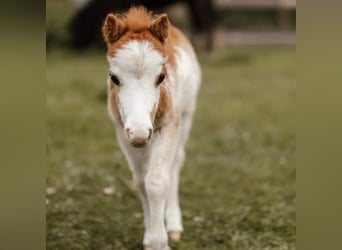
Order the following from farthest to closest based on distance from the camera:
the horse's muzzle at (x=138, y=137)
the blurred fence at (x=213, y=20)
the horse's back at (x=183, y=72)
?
the blurred fence at (x=213, y=20), the horse's back at (x=183, y=72), the horse's muzzle at (x=138, y=137)

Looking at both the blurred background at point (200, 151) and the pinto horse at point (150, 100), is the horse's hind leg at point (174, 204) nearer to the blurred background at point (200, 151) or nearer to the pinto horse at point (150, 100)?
the pinto horse at point (150, 100)

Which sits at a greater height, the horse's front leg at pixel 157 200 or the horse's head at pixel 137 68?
the horse's head at pixel 137 68

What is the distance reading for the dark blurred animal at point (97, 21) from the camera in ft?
52.5

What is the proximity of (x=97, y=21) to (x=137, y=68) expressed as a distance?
1280 cm

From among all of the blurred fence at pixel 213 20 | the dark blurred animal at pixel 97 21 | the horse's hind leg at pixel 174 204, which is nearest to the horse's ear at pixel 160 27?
the horse's hind leg at pixel 174 204

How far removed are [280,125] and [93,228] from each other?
4762 mm

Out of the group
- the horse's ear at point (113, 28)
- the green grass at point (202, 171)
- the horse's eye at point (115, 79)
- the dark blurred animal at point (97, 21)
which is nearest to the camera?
the horse's eye at point (115, 79)

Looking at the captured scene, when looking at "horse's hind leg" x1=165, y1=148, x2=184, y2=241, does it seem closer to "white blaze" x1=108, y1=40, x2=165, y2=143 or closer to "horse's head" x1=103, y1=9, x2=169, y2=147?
"horse's head" x1=103, y1=9, x2=169, y2=147

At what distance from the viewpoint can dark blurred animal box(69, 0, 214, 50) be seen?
1600cm

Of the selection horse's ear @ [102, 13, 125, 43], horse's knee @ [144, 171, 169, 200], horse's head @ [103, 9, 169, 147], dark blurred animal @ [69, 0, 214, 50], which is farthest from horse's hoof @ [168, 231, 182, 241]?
dark blurred animal @ [69, 0, 214, 50]

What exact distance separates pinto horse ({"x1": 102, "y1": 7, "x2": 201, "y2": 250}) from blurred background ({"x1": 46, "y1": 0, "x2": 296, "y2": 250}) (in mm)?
640

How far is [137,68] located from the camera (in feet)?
12.6

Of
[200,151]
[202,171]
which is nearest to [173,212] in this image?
[202,171]

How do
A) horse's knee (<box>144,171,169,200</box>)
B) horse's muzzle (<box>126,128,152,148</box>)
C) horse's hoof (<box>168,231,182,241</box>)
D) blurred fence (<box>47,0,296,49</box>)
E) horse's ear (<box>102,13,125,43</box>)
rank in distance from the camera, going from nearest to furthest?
1. horse's muzzle (<box>126,128,152,148</box>)
2. horse's ear (<box>102,13,125,43</box>)
3. horse's knee (<box>144,171,169,200</box>)
4. horse's hoof (<box>168,231,182,241</box>)
5. blurred fence (<box>47,0,296,49</box>)
